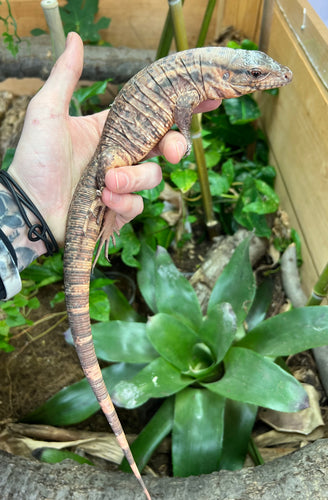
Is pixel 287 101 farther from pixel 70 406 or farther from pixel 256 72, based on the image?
pixel 70 406

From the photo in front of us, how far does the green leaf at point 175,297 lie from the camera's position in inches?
60.1

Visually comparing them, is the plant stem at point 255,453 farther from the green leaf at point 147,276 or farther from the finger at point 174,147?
the finger at point 174,147

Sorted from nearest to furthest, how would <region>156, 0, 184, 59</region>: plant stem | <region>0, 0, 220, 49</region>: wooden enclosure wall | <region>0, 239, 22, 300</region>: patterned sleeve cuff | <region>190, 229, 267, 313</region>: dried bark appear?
<region>0, 239, 22, 300</region>: patterned sleeve cuff, <region>156, 0, 184, 59</region>: plant stem, <region>190, 229, 267, 313</region>: dried bark, <region>0, 0, 220, 49</region>: wooden enclosure wall

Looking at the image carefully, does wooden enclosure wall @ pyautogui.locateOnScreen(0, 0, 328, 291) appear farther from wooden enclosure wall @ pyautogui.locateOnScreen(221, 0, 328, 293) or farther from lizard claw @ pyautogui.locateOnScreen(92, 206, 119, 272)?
Result: lizard claw @ pyautogui.locateOnScreen(92, 206, 119, 272)

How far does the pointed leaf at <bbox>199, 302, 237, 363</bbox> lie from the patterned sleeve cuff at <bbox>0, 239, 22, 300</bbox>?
0.57 meters

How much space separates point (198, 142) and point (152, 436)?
3.40 feet

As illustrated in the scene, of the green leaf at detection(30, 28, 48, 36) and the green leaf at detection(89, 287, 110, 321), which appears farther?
the green leaf at detection(30, 28, 48, 36)

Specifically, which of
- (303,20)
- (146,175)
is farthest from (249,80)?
(303,20)

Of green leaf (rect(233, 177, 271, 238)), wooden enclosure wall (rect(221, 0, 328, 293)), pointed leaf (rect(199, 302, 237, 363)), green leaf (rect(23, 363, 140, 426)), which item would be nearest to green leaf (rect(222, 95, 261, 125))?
wooden enclosure wall (rect(221, 0, 328, 293))

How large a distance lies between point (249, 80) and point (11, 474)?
105 centimetres

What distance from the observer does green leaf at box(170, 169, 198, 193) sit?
1771 mm

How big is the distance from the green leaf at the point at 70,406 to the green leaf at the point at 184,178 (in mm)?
741

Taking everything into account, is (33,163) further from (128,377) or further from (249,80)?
(128,377)

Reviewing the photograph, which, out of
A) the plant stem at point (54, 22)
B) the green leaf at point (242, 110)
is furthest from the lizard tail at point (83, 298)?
the green leaf at point (242, 110)
